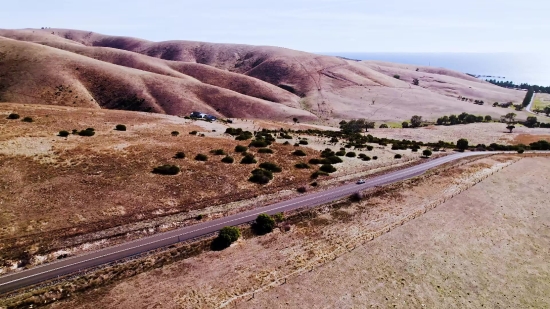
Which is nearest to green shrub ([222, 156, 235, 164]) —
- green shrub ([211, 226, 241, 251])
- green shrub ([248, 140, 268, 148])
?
green shrub ([248, 140, 268, 148])

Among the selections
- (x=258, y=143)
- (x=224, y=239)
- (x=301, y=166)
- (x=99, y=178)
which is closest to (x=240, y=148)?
(x=258, y=143)

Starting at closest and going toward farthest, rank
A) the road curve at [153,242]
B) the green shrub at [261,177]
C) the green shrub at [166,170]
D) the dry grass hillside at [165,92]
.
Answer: the road curve at [153,242]
the green shrub at [166,170]
the green shrub at [261,177]
the dry grass hillside at [165,92]

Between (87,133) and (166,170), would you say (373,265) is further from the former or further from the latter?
(87,133)

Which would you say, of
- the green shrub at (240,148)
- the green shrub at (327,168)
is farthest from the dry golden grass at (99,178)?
the green shrub at (327,168)

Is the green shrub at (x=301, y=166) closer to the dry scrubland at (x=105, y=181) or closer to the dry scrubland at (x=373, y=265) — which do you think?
the dry scrubland at (x=105, y=181)

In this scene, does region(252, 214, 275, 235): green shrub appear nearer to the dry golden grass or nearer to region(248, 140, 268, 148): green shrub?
the dry golden grass
